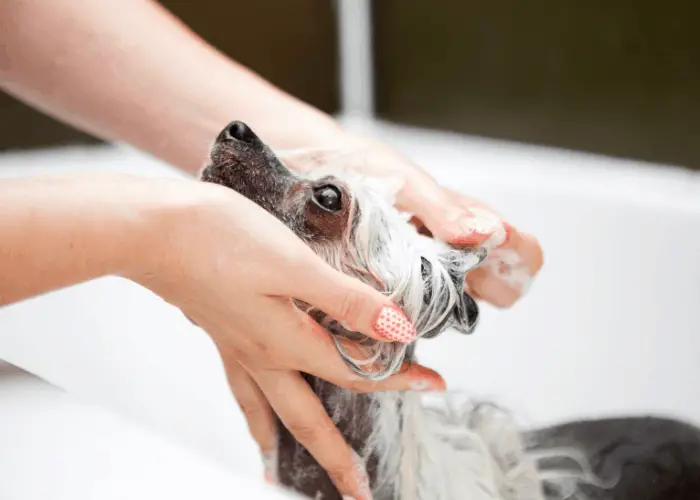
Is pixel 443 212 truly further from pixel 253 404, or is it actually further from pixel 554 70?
pixel 554 70

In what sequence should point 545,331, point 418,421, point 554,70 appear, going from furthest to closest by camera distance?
point 554,70 → point 545,331 → point 418,421

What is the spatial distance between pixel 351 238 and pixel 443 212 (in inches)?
5.2

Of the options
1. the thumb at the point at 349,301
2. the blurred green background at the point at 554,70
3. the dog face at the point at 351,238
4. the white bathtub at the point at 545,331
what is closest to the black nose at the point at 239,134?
the dog face at the point at 351,238

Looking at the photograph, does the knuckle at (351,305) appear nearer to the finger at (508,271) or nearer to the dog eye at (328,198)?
the dog eye at (328,198)

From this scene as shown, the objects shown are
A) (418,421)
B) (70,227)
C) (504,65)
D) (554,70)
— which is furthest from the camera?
(504,65)

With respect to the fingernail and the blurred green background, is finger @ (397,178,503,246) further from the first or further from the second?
the blurred green background

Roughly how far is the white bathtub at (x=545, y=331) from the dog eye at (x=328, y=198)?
16.3 inches

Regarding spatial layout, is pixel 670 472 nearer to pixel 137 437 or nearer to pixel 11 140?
pixel 137 437

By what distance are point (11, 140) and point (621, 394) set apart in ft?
4.17

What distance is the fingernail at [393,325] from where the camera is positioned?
0.58m

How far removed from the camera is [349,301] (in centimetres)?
56

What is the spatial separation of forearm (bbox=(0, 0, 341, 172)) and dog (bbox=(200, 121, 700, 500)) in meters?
0.14

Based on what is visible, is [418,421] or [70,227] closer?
[70,227]

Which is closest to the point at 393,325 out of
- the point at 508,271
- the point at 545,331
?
the point at 508,271
